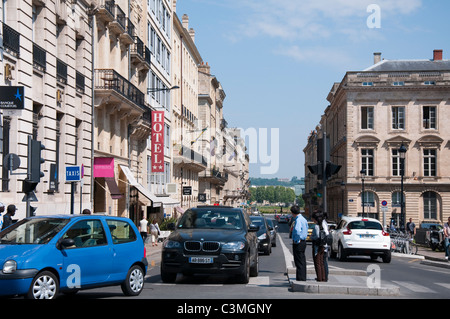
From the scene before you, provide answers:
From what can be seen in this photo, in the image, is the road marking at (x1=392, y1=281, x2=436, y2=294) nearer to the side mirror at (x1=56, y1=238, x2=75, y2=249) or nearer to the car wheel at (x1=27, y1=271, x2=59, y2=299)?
the side mirror at (x1=56, y1=238, x2=75, y2=249)

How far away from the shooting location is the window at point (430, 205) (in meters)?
71.1

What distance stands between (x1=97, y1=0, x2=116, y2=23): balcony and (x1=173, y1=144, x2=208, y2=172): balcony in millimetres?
25856

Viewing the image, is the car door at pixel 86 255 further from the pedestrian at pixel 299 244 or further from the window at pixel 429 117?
the window at pixel 429 117

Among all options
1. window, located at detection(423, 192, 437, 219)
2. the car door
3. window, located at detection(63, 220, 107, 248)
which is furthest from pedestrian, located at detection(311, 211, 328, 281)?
window, located at detection(423, 192, 437, 219)

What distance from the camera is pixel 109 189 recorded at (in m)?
34.8

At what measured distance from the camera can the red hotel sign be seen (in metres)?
44.7

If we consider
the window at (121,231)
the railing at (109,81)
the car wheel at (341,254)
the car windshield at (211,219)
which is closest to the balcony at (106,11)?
the railing at (109,81)

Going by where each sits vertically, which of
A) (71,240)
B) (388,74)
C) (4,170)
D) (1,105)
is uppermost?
(388,74)

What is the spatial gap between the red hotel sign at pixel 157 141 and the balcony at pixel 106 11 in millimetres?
10458

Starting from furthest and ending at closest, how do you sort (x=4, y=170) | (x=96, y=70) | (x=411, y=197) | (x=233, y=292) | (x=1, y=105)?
(x=411, y=197) < (x=96, y=70) < (x=4, y=170) < (x=1, y=105) < (x=233, y=292)

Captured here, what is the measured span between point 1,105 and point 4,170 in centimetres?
497
